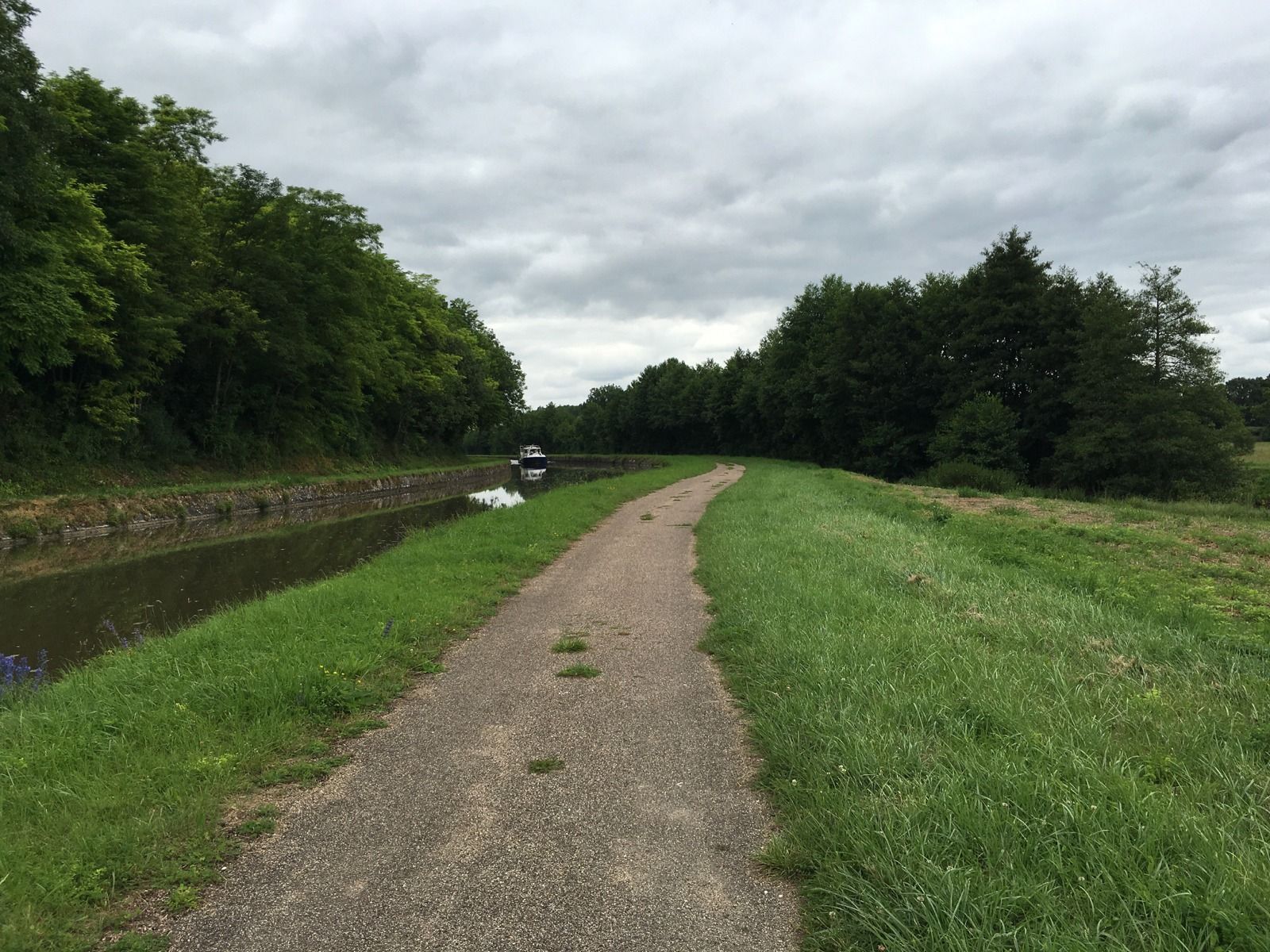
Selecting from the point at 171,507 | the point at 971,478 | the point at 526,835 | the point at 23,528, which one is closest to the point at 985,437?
the point at 971,478

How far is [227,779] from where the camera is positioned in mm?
4031

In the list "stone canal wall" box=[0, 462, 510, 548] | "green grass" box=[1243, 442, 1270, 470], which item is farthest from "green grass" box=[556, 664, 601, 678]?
"green grass" box=[1243, 442, 1270, 470]

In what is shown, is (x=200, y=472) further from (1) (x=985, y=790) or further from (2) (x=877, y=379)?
(2) (x=877, y=379)

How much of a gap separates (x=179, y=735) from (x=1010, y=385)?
44013 mm

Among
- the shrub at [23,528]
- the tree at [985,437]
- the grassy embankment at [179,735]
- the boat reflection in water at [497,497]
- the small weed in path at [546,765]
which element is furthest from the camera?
the tree at [985,437]

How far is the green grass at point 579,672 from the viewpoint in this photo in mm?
6023

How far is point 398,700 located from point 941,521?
13.7m

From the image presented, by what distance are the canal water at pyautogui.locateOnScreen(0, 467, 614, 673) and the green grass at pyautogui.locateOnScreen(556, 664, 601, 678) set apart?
521cm

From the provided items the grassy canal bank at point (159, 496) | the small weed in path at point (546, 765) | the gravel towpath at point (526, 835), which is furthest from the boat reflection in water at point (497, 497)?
the small weed in path at point (546, 765)

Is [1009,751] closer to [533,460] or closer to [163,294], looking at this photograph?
[163,294]

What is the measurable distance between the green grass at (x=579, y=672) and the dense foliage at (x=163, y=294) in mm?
19857

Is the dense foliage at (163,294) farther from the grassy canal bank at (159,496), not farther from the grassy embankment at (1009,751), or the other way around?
the grassy embankment at (1009,751)

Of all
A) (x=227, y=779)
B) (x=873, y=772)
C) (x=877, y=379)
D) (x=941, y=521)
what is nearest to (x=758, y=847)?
(x=873, y=772)

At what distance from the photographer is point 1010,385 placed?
39875 millimetres
